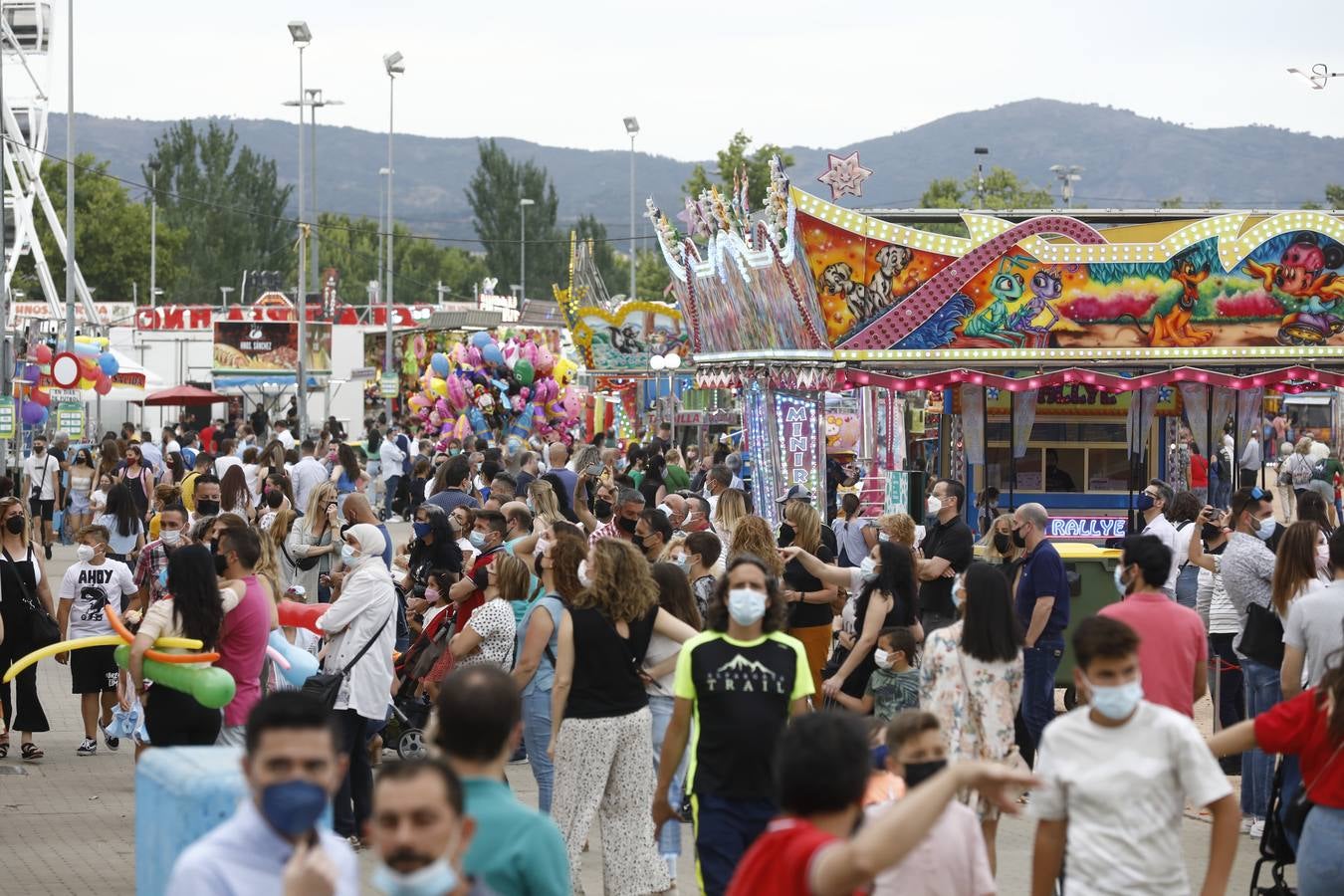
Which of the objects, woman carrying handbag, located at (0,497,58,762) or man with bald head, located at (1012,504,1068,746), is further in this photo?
woman carrying handbag, located at (0,497,58,762)

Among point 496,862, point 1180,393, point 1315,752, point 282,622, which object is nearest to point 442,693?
point 496,862

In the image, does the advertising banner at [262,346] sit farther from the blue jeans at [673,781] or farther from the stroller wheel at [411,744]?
the blue jeans at [673,781]

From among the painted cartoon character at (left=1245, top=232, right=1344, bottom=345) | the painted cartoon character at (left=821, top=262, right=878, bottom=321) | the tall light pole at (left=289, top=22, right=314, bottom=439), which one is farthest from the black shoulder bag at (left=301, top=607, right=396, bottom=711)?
the tall light pole at (left=289, top=22, right=314, bottom=439)

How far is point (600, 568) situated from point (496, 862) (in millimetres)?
3383

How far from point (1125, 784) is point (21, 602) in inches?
317

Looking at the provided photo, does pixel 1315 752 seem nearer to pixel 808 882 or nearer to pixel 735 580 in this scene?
pixel 735 580

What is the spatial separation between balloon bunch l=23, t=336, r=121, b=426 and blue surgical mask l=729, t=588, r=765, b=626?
23.7 metres

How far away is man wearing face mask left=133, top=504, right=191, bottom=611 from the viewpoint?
11516mm

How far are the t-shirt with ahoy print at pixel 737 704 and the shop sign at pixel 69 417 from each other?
23.3m

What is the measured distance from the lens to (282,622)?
33.4ft

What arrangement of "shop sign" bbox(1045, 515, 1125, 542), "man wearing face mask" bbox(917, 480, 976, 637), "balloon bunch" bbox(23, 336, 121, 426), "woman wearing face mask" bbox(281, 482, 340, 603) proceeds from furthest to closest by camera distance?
"balloon bunch" bbox(23, 336, 121, 426) → "shop sign" bbox(1045, 515, 1125, 542) → "woman wearing face mask" bbox(281, 482, 340, 603) → "man wearing face mask" bbox(917, 480, 976, 637)

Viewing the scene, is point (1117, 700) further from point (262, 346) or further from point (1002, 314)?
point (262, 346)

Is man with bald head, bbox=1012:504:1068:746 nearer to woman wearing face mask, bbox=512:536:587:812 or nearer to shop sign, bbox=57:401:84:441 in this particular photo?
woman wearing face mask, bbox=512:536:587:812

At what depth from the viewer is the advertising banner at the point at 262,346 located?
53812 millimetres
